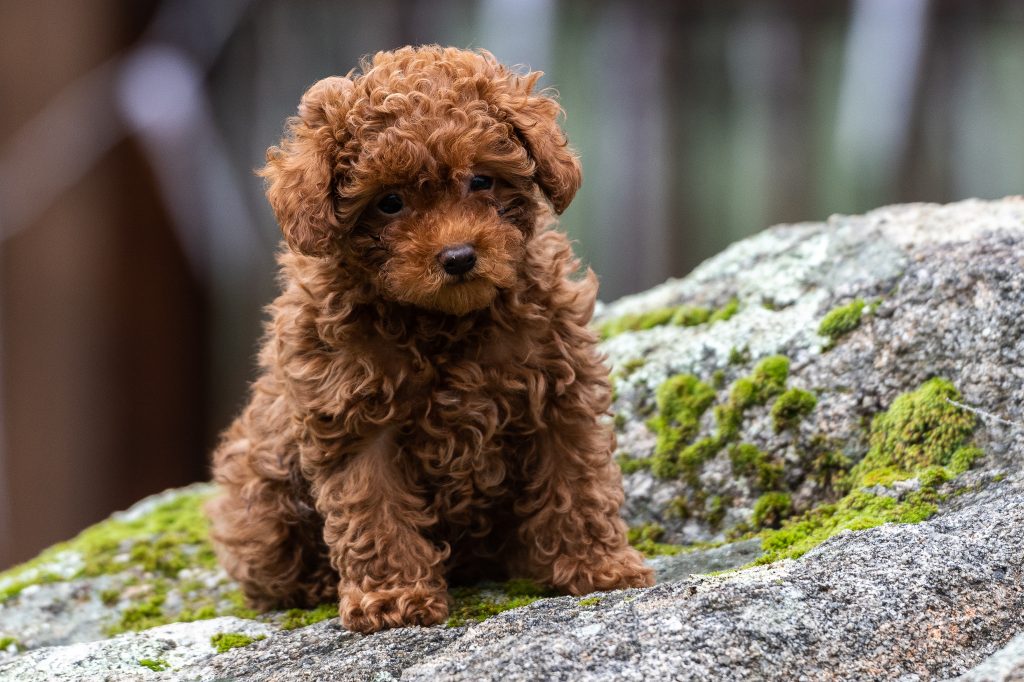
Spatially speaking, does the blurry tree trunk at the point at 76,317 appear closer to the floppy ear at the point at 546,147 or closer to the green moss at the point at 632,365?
the green moss at the point at 632,365

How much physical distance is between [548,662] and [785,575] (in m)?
0.86

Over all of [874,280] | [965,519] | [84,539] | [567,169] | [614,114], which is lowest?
[84,539]

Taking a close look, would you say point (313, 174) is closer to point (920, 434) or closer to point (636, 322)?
point (920, 434)

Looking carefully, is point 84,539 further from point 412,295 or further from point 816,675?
point 816,675

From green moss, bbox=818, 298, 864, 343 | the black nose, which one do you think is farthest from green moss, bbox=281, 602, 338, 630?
green moss, bbox=818, 298, 864, 343

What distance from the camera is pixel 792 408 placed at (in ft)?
17.1

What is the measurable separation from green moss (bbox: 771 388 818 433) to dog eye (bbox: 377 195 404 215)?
2026 millimetres

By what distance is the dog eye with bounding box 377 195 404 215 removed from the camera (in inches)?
167

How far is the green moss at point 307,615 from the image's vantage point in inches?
185

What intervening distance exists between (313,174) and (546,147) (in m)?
0.87

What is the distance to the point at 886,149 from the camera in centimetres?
883

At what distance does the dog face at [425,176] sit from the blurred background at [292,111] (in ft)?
13.8

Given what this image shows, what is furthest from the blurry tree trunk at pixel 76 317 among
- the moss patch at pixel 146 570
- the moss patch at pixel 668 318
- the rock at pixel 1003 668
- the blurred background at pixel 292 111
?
the rock at pixel 1003 668

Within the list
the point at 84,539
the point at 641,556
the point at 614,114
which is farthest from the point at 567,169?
the point at 614,114
